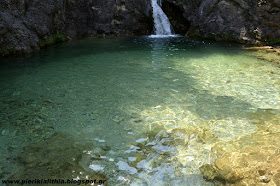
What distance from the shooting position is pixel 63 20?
1747 cm

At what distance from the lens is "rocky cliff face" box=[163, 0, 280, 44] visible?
1509cm

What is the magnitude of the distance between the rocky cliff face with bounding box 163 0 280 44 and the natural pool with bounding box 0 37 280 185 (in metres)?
8.88

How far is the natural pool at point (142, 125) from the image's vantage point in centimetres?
332

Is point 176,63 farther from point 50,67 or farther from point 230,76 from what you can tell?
point 50,67

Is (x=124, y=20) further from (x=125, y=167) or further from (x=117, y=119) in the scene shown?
(x=125, y=167)

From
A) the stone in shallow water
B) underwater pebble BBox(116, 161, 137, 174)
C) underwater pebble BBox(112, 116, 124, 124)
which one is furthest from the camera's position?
underwater pebble BBox(112, 116, 124, 124)

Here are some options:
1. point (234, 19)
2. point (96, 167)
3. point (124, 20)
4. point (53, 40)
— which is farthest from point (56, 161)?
point (124, 20)

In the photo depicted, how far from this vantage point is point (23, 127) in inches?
177

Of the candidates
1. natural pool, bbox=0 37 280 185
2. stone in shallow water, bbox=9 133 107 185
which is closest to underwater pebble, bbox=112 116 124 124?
natural pool, bbox=0 37 280 185

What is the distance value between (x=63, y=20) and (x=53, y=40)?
118 inches

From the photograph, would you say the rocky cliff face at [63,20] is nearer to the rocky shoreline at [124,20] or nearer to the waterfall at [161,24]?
the rocky shoreline at [124,20]

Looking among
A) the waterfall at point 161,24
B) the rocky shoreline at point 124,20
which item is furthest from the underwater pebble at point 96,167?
the waterfall at point 161,24

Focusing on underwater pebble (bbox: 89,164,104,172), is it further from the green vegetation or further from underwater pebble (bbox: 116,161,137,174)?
the green vegetation

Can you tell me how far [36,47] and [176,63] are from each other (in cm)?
906
